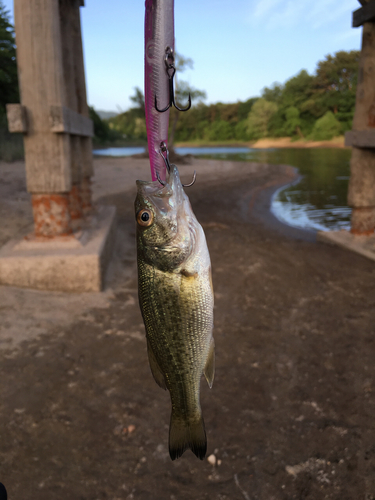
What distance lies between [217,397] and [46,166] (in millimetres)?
4004

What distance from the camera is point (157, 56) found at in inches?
51.8

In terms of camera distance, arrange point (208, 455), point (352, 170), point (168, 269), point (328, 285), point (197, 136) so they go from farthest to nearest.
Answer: point (197, 136) < point (352, 170) < point (328, 285) < point (208, 455) < point (168, 269)

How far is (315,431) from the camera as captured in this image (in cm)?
332

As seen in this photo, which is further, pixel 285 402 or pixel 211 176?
pixel 211 176

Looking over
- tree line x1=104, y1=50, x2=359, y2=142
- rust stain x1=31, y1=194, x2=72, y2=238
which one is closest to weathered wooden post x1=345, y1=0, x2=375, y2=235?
rust stain x1=31, y1=194, x2=72, y2=238

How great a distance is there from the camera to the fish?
159 cm

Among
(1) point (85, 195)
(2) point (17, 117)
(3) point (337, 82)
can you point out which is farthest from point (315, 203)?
(3) point (337, 82)

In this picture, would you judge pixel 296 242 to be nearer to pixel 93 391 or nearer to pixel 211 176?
pixel 93 391

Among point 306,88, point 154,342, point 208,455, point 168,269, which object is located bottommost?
point 208,455

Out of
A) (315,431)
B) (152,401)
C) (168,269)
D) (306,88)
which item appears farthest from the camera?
(306,88)


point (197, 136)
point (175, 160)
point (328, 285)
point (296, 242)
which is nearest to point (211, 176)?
point (175, 160)

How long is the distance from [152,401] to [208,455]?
0.78 meters

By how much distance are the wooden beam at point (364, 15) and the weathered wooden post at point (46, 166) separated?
5.52m

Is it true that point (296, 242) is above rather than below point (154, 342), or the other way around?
below
